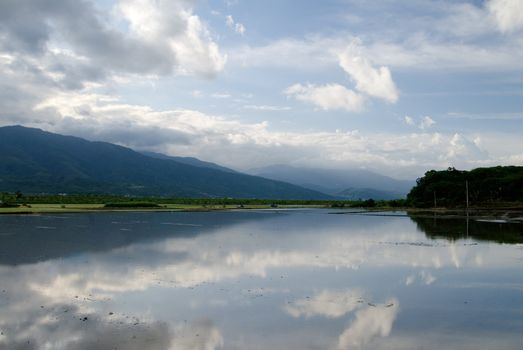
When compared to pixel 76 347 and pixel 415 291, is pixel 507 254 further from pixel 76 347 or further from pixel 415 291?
pixel 76 347

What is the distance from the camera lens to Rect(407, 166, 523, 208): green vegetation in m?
122

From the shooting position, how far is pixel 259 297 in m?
21.3

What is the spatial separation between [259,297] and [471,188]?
123892 millimetres

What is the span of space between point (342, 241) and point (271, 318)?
3034 centimetres

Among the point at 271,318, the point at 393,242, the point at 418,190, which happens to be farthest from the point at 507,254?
the point at 418,190

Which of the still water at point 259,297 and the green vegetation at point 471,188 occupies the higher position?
the green vegetation at point 471,188

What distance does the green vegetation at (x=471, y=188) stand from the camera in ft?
400

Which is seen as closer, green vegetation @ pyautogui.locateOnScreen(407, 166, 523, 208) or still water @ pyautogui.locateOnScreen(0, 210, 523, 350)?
still water @ pyautogui.locateOnScreen(0, 210, 523, 350)

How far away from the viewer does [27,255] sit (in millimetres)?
33406

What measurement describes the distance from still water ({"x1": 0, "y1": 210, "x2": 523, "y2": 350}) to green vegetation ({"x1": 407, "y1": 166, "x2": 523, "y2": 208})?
9273 centimetres

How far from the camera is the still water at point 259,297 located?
1526 cm

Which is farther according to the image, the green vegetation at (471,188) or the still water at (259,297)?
the green vegetation at (471,188)

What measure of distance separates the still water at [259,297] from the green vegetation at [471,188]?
9273 cm

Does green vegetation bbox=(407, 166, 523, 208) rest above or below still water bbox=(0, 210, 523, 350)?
above
